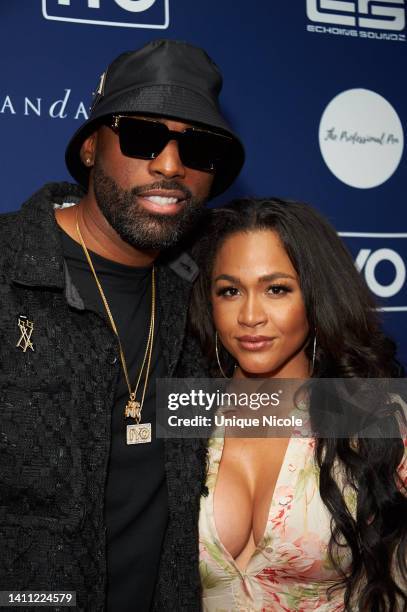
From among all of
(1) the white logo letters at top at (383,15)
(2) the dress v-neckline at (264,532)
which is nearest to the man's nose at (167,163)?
(2) the dress v-neckline at (264,532)

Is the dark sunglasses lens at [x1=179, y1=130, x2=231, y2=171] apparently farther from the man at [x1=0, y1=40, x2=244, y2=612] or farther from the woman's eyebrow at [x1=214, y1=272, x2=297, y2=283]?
the woman's eyebrow at [x1=214, y1=272, x2=297, y2=283]

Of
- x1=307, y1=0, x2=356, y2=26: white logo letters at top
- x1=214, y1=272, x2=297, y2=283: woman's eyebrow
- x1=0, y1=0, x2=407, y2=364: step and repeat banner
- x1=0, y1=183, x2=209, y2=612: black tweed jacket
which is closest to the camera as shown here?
x1=0, y1=183, x2=209, y2=612: black tweed jacket

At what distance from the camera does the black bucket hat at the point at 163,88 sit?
50.2 inches

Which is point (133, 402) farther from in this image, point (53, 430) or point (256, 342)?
point (256, 342)

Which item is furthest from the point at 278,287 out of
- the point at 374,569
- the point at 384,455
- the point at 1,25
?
the point at 1,25

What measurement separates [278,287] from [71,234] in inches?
17.6

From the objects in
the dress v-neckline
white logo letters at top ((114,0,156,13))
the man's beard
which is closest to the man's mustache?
the man's beard

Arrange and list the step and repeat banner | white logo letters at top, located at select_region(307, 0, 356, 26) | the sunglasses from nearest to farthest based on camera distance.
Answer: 1. the sunglasses
2. the step and repeat banner
3. white logo letters at top, located at select_region(307, 0, 356, 26)

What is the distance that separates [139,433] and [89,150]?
62 cm

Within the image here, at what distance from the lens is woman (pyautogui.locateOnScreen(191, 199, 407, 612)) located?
1.34m

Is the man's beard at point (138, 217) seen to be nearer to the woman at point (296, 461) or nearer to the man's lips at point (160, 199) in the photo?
the man's lips at point (160, 199)

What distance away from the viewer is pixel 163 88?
1292mm

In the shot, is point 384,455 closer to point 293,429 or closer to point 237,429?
point 293,429

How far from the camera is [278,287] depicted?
1.43 meters
